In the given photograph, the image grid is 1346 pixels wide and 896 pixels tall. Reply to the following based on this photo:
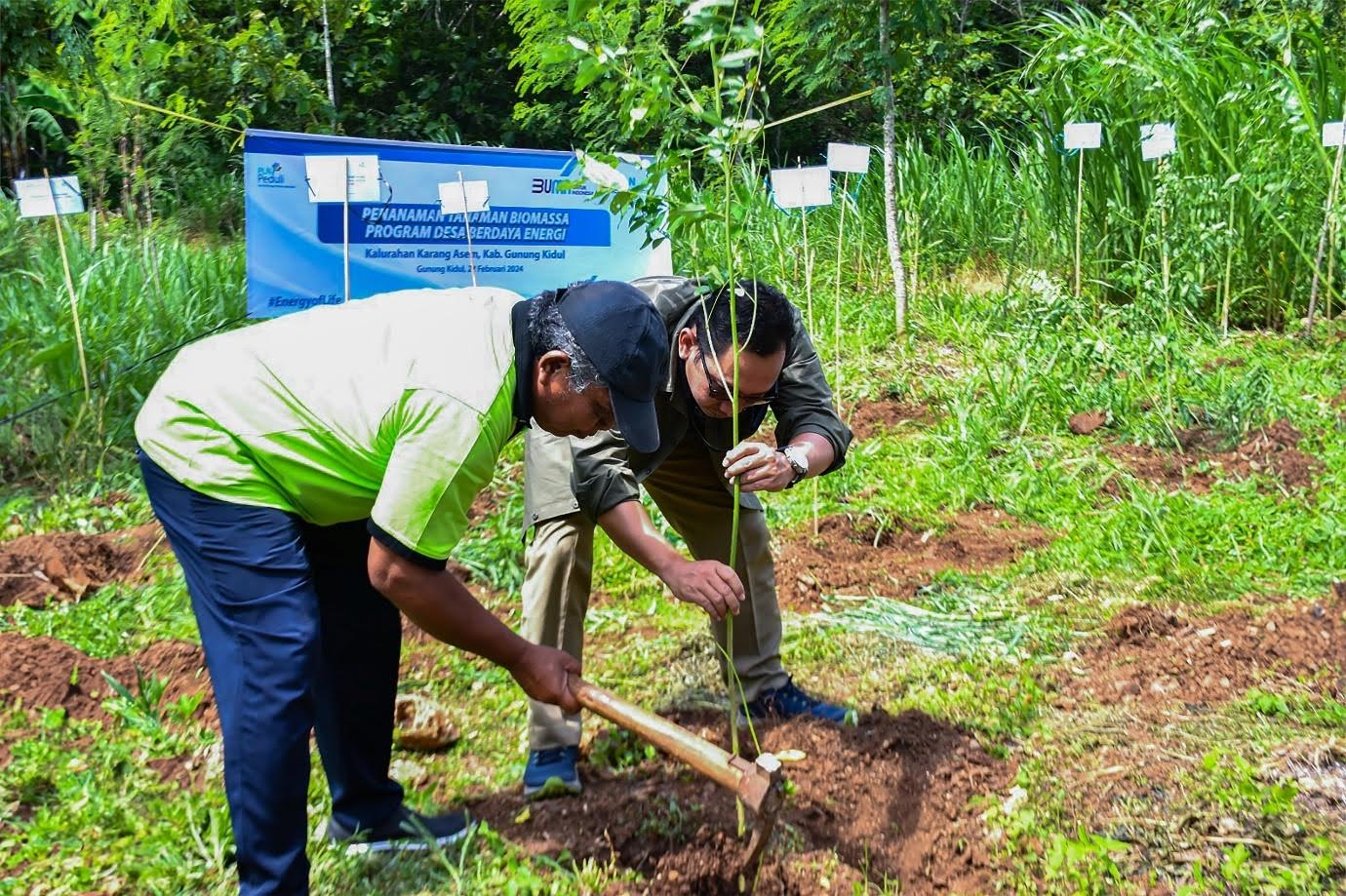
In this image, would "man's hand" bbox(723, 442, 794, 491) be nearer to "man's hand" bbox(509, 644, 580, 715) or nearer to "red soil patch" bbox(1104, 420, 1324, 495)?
"man's hand" bbox(509, 644, 580, 715)

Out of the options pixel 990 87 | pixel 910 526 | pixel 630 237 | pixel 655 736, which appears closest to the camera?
pixel 655 736

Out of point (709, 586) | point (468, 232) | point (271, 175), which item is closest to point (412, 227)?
point (468, 232)

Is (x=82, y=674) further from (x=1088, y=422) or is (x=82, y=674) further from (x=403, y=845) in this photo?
(x=1088, y=422)

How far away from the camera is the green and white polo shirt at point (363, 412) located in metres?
2.16

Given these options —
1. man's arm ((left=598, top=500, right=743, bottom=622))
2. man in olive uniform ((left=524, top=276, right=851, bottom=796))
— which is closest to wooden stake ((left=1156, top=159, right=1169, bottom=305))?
man in olive uniform ((left=524, top=276, right=851, bottom=796))

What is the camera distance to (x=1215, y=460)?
Answer: 574 centimetres

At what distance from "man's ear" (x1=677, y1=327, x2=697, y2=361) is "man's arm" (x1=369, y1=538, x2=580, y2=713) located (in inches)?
36.1

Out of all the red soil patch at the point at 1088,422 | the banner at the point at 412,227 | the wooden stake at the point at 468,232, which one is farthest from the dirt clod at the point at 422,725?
the red soil patch at the point at 1088,422

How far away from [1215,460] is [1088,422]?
0.75 m

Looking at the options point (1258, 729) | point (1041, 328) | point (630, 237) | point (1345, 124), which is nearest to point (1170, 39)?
point (1345, 124)

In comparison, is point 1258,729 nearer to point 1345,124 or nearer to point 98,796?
point 98,796

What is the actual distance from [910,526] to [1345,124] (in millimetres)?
3769

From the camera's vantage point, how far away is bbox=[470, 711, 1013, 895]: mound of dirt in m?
2.72

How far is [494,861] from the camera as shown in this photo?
107 inches
